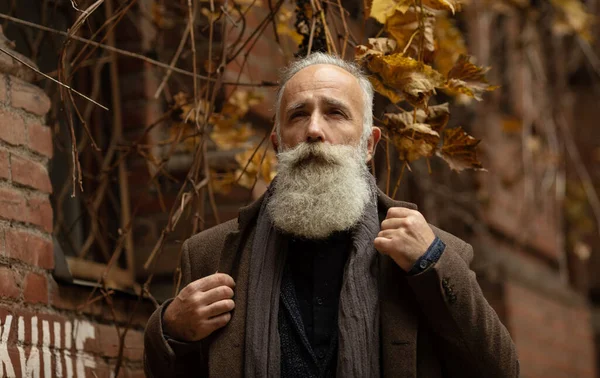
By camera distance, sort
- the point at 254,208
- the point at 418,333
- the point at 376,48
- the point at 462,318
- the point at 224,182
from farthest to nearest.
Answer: the point at 224,182 < the point at 376,48 < the point at 254,208 < the point at 418,333 < the point at 462,318

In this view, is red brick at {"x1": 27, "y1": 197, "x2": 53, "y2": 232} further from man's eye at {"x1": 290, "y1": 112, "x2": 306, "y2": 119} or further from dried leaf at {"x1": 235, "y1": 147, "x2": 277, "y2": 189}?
man's eye at {"x1": 290, "y1": 112, "x2": 306, "y2": 119}

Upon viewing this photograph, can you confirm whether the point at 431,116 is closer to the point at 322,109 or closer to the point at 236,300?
the point at 322,109

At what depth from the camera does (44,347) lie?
3324 millimetres

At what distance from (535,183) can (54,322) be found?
16.4ft

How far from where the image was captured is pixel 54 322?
135 inches

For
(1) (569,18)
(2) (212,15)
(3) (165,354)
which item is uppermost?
(1) (569,18)

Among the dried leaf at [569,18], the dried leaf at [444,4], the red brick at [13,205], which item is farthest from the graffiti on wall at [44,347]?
the dried leaf at [569,18]

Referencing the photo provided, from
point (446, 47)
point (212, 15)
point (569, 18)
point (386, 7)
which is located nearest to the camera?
point (386, 7)

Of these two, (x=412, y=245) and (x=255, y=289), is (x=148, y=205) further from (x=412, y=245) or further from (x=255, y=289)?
(x=412, y=245)

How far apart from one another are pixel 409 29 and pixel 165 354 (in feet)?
4.52

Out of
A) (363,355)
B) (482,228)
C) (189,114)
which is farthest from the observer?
(482,228)

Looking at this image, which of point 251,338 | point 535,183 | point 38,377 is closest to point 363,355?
point 251,338

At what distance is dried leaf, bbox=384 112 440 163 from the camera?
332 cm

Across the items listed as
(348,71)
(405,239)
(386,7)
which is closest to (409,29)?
(386,7)
